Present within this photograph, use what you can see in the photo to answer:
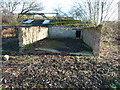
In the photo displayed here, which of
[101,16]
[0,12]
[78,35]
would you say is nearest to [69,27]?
[78,35]

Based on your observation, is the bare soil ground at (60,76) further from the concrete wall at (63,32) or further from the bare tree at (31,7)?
the bare tree at (31,7)

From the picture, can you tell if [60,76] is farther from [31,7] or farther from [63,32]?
[31,7]

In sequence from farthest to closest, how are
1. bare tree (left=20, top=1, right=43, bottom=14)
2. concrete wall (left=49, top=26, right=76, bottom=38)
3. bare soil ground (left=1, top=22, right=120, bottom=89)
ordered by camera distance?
bare tree (left=20, top=1, right=43, bottom=14) < concrete wall (left=49, top=26, right=76, bottom=38) < bare soil ground (left=1, top=22, right=120, bottom=89)

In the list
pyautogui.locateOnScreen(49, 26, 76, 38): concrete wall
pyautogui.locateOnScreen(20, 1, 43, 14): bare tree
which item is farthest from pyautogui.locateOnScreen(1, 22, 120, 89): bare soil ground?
pyautogui.locateOnScreen(20, 1, 43, 14): bare tree

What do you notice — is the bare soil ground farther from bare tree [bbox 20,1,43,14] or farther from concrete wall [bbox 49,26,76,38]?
bare tree [bbox 20,1,43,14]

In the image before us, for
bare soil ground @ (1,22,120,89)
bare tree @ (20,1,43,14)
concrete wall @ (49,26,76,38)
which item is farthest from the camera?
bare tree @ (20,1,43,14)

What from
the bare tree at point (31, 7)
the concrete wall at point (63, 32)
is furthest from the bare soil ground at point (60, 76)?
the bare tree at point (31, 7)

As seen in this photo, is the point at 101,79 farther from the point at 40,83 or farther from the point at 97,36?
the point at 97,36

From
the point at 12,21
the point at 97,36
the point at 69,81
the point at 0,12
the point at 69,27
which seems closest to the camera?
the point at 69,81

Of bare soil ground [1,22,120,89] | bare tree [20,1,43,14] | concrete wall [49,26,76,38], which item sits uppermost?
bare tree [20,1,43,14]

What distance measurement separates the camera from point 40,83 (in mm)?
2719

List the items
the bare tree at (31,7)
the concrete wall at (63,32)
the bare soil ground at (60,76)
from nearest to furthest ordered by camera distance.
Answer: the bare soil ground at (60,76)
the concrete wall at (63,32)
the bare tree at (31,7)

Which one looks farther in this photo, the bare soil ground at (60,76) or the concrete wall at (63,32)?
the concrete wall at (63,32)

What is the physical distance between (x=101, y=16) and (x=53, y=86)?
6.08 meters
